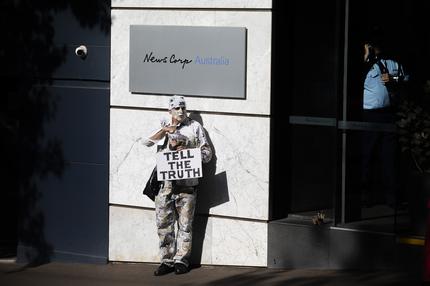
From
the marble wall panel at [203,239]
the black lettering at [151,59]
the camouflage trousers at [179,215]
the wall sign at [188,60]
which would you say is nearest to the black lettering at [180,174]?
the camouflage trousers at [179,215]

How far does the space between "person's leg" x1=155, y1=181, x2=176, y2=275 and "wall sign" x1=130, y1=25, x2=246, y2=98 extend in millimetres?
1176

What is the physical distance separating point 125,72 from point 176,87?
2.26ft

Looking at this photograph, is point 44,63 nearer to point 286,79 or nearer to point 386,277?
point 286,79

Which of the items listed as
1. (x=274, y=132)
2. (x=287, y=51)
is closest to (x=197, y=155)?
(x=274, y=132)

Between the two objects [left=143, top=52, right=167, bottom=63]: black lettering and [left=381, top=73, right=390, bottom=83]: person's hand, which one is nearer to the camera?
[left=381, top=73, right=390, bottom=83]: person's hand

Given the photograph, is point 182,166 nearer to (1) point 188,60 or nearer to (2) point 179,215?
(2) point 179,215

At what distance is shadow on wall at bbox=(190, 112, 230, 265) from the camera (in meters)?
10.3

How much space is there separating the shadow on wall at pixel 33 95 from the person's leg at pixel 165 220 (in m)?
1.76

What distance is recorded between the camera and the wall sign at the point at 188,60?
10.1 meters

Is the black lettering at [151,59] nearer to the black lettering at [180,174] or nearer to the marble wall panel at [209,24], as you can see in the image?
the marble wall panel at [209,24]

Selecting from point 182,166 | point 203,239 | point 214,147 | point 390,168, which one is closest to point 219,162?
point 214,147

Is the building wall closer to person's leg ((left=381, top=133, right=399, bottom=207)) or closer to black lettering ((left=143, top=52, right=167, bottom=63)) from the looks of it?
black lettering ((left=143, top=52, right=167, bottom=63))

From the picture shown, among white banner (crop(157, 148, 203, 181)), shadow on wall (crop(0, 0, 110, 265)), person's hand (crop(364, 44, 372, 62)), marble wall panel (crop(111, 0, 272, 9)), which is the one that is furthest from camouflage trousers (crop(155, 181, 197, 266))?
person's hand (crop(364, 44, 372, 62))

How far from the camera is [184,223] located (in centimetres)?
1006
